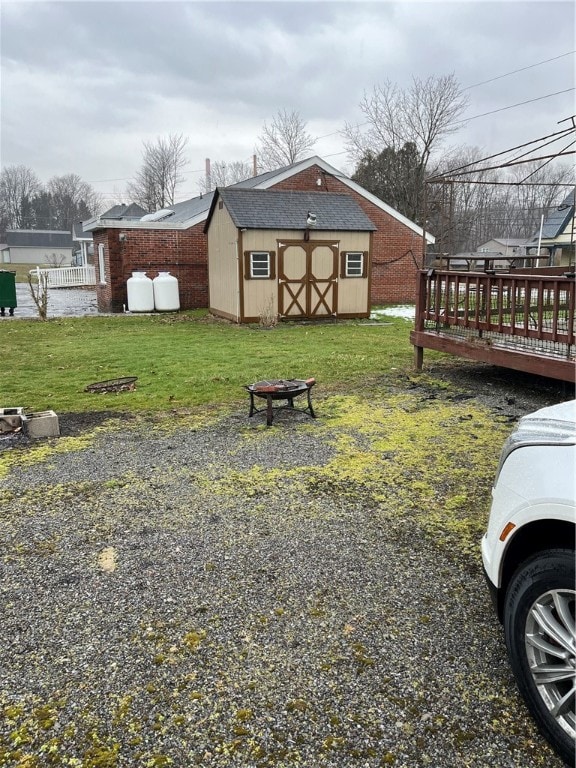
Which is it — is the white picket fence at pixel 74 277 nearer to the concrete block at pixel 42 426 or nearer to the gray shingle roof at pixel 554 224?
the concrete block at pixel 42 426

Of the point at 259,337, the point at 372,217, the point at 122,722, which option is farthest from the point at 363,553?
the point at 372,217

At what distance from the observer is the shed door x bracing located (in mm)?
15055

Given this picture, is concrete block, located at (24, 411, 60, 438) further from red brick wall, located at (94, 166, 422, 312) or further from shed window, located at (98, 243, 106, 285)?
shed window, located at (98, 243, 106, 285)

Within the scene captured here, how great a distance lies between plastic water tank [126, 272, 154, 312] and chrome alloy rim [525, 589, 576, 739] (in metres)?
17.2

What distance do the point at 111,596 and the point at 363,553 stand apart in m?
1.41

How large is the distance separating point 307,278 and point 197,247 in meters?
5.13

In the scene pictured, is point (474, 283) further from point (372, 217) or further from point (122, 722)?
point (372, 217)

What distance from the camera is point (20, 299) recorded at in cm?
2466

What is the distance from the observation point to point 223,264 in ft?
52.4

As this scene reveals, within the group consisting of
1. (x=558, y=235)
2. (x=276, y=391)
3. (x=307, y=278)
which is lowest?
(x=276, y=391)

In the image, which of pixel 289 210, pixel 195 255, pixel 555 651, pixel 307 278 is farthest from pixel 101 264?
pixel 555 651

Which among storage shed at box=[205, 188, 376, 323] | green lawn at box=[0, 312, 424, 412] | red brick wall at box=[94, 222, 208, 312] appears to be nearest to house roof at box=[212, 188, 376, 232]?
storage shed at box=[205, 188, 376, 323]

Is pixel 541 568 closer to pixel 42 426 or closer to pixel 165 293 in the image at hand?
pixel 42 426

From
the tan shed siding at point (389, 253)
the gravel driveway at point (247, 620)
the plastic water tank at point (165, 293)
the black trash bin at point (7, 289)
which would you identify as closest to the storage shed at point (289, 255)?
the plastic water tank at point (165, 293)
